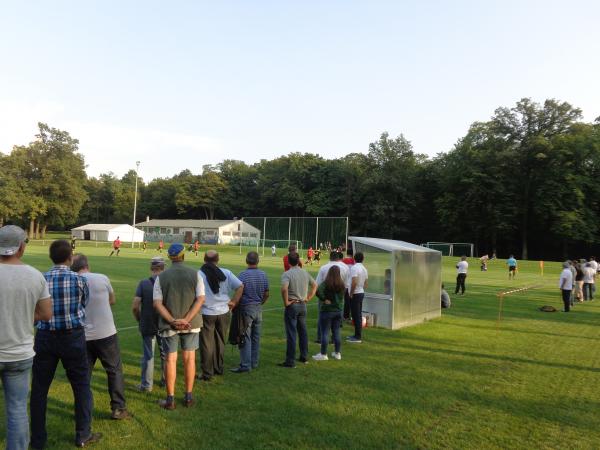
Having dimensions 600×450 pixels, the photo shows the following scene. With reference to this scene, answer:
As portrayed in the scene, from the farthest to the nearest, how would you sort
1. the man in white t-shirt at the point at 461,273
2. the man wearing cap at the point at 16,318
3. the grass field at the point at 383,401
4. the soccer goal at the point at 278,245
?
the soccer goal at the point at 278,245 < the man in white t-shirt at the point at 461,273 < the grass field at the point at 383,401 < the man wearing cap at the point at 16,318

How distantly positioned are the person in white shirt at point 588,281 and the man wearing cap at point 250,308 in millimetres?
17720

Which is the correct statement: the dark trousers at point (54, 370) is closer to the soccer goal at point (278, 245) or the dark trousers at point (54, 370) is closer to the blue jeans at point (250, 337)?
the blue jeans at point (250, 337)

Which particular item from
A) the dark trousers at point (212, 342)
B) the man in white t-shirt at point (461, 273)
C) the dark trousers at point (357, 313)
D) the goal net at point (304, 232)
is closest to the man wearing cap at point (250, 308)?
the dark trousers at point (212, 342)

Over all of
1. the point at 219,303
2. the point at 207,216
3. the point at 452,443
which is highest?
the point at 207,216

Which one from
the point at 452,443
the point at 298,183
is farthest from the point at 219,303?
the point at 298,183

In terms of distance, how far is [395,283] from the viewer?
12.1 meters

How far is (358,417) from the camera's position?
588 centimetres

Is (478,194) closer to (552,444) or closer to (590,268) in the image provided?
(590,268)

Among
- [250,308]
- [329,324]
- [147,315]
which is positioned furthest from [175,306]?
[329,324]

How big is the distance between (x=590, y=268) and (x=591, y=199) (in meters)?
45.3

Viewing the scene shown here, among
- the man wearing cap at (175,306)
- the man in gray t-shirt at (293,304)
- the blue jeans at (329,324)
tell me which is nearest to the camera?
the man wearing cap at (175,306)

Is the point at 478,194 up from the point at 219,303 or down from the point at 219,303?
up

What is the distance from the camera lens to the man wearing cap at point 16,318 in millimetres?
3725

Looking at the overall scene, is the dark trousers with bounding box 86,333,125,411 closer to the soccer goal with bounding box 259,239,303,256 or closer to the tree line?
the soccer goal with bounding box 259,239,303,256
